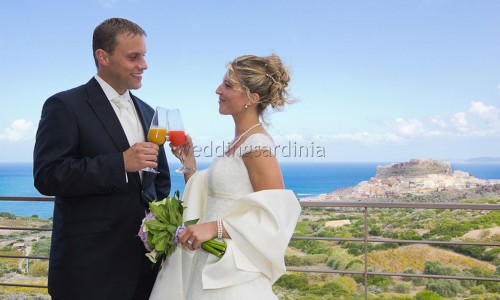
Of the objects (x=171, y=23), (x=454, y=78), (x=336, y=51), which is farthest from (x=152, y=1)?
(x=454, y=78)

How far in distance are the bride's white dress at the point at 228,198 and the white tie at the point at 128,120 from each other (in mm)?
440

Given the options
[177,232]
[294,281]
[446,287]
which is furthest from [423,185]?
[177,232]

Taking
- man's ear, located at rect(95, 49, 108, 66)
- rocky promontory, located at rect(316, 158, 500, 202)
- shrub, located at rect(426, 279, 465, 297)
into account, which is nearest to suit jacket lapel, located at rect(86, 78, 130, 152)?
man's ear, located at rect(95, 49, 108, 66)

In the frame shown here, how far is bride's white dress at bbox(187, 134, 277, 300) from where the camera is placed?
2000 mm

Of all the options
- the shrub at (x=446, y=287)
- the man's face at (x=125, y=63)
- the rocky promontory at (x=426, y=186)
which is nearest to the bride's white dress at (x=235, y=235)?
the man's face at (x=125, y=63)

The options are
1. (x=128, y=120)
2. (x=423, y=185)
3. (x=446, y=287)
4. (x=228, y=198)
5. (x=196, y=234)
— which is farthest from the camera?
(x=423, y=185)

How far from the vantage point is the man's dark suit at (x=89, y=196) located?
2.06 m

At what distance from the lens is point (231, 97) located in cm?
214

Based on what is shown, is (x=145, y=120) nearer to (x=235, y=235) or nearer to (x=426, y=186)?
(x=235, y=235)

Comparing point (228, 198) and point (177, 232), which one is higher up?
point (228, 198)

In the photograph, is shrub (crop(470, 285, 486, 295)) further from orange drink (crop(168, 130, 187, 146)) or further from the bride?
orange drink (crop(168, 130, 187, 146))

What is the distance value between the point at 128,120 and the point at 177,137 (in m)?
0.33

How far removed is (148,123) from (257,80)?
62cm

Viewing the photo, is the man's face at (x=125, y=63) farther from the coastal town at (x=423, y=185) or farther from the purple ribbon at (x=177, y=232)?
the coastal town at (x=423, y=185)
